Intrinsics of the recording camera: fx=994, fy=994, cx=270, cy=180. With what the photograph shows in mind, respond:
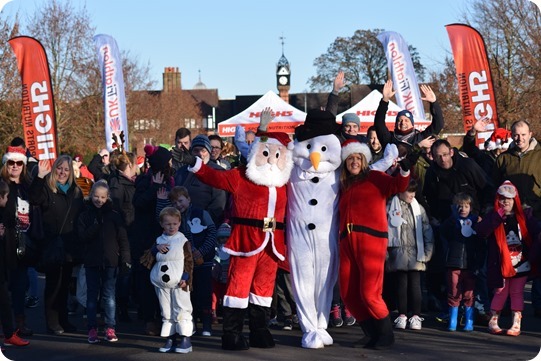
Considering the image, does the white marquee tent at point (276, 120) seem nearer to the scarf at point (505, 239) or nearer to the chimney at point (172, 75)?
the scarf at point (505, 239)

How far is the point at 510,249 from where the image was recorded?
9.91 m

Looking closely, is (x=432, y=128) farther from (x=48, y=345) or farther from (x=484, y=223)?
(x=48, y=345)

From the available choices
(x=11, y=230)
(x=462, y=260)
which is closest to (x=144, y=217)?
(x=11, y=230)

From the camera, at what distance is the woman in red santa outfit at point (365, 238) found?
28.9 ft

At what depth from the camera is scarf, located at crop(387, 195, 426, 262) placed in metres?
10.3

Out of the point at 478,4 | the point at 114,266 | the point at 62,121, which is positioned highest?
the point at 478,4

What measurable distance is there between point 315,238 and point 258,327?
0.97 m

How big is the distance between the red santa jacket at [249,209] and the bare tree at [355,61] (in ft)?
173

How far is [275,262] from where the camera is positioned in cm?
911

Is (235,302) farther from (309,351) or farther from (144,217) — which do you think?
(144,217)

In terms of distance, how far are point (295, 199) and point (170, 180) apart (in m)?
1.77

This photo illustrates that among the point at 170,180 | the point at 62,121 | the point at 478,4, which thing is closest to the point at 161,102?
the point at 62,121

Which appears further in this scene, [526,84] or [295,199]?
[526,84]

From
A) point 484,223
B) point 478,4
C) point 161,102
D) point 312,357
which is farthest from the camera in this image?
point 161,102
